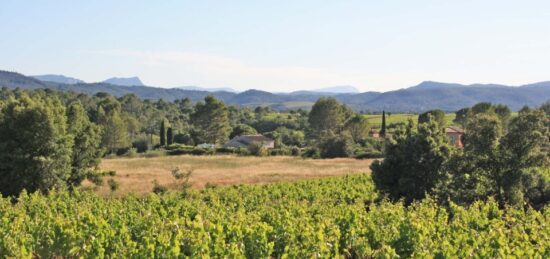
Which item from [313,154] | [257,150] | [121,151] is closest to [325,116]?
[313,154]

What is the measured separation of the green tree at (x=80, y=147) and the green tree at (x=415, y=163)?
21.6 metres

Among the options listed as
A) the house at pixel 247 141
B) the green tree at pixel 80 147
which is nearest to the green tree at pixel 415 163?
the green tree at pixel 80 147

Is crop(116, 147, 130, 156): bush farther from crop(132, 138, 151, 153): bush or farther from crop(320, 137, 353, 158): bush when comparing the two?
crop(320, 137, 353, 158): bush

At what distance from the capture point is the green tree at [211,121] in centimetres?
10158

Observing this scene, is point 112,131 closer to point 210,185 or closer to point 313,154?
point 313,154

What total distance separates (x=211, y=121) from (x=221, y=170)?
45285 millimetres

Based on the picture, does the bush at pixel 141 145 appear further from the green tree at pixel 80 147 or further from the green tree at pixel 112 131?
the green tree at pixel 80 147

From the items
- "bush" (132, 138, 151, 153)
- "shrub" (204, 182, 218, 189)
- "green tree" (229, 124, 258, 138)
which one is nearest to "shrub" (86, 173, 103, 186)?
"shrub" (204, 182, 218, 189)

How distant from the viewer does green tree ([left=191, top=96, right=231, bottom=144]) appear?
102 meters

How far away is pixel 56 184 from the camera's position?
34031 millimetres

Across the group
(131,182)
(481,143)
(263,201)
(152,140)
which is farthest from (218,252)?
(152,140)

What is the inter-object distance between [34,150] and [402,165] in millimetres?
22993

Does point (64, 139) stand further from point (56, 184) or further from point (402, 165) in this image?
point (402, 165)

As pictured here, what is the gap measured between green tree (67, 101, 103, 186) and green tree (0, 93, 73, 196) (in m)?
2.60
